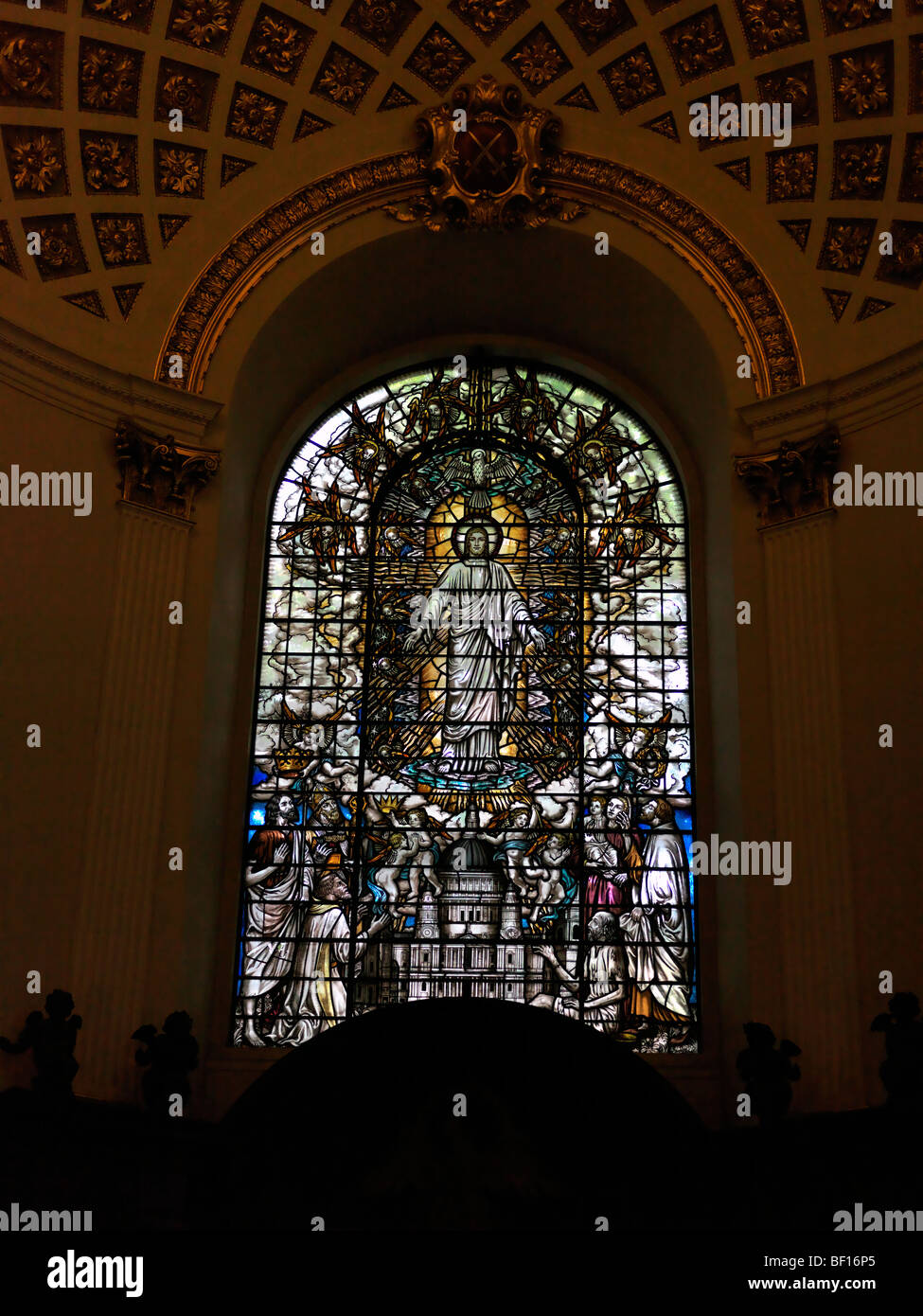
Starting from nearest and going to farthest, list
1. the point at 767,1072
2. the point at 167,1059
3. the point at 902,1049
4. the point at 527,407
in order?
the point at 902,1049 < the point at 767,1072 < the point at 167,1059 < the point at 527,407

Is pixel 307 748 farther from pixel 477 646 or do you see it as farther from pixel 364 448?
pixel 364 448

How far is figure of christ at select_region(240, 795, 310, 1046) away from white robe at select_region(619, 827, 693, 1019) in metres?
2.69

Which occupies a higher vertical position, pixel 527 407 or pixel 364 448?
pixel 527 407

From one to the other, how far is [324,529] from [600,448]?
2710 millimetres

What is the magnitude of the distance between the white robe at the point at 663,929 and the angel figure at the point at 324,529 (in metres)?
3.87

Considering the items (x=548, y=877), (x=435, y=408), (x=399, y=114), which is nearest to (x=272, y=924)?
(x=548, y=877)

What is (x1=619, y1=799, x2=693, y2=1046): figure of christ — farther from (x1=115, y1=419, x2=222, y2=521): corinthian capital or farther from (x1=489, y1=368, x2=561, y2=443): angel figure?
(x1=115, y1=419, x2=222, y2=521): corinthian capital

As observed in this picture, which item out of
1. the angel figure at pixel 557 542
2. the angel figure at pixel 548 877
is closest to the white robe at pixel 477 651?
the angel figure at pixel 557 542

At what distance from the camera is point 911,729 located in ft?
38.4

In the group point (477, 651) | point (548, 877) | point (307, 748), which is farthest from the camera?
point (477, 651)

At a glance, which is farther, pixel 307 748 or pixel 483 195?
pixel 483 195

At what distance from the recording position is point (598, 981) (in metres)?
12.5
